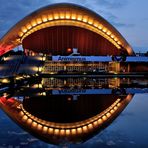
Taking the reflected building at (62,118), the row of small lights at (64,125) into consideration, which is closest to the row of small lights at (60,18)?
the reflected building at (62,118)

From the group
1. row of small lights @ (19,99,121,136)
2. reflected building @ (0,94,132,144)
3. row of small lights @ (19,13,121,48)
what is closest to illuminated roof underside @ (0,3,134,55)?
row of small lights @ (19,13,121,48)

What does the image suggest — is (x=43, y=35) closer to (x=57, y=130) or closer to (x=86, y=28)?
(x=86, y=28)

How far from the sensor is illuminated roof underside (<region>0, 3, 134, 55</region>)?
5209 centimetres

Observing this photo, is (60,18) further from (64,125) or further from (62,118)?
(64,125)

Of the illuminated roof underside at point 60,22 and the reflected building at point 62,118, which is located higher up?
the illuminated roof underside at point 60,22

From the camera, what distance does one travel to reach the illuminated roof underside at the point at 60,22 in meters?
52.1

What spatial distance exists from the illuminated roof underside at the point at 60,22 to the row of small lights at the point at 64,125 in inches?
1685

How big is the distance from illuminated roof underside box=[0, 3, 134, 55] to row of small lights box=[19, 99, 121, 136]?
4279 centimetres

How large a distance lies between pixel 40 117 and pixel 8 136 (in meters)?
2.85

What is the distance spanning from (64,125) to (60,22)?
4513cm

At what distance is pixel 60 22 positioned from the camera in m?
52.8

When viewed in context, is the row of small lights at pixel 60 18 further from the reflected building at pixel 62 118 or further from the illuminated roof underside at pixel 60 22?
the reflected building at pixel 62 118

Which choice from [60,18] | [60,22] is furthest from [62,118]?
[60,22]

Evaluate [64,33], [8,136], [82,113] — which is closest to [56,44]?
[64,33]
